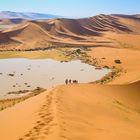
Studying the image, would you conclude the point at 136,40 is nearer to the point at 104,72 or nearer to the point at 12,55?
the point at 12,55

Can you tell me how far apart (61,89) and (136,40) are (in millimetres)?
56851

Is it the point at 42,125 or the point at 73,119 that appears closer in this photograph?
the point at 42,125

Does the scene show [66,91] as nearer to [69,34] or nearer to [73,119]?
[73,119]

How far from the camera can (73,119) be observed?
31.8ft

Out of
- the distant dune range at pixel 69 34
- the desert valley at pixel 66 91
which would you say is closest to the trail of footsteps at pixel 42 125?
the desert valley at pixel 66 91

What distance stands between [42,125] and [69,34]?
6578 cm

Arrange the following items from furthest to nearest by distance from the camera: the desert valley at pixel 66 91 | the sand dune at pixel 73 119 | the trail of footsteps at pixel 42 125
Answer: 1. the desert valley at pixel 66 91
2. the sand dune at pixel 73 119
3. the trail of footsteps at pixel 42 125

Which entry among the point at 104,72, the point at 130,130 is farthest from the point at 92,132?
the point at 104,72

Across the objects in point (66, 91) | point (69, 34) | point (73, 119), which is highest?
point (69, 34)

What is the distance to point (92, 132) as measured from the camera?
862 centimetres

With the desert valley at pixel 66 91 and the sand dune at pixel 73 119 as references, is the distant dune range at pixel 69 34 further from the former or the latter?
the sand dune at pixel 73 119

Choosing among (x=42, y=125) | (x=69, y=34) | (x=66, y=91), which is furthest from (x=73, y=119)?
(x=69, y=34)

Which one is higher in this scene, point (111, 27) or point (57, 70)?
point (111, 27)

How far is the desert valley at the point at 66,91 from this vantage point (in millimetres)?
8898
